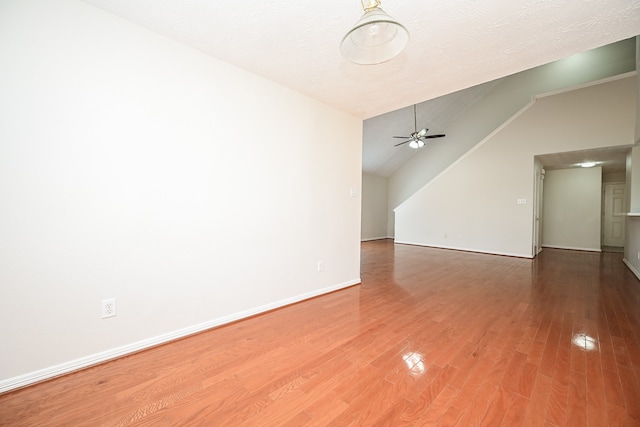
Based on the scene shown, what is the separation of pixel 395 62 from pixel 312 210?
1.72m

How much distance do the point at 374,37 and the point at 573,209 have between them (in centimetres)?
867

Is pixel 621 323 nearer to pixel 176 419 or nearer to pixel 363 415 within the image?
pixel 363 415

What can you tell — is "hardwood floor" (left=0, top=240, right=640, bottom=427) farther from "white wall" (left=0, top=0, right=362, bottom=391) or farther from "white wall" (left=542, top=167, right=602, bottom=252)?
"white wall" (left=542, top=167, right=602, bottom=252)

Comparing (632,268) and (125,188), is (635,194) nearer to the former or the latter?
(632,268)

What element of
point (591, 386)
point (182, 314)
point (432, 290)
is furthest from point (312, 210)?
point (591, 386)

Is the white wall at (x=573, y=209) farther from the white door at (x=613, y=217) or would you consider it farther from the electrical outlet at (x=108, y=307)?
the electrical outlet at (x=108, y=307)

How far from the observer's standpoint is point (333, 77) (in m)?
2.49

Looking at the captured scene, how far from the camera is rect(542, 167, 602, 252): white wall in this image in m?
6.55

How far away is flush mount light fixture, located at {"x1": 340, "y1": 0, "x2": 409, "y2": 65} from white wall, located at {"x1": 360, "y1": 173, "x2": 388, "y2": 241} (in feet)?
25.2

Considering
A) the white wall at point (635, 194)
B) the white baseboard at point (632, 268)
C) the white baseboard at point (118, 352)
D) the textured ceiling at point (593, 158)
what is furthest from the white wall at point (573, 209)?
the white baseboard at point (118, 352)

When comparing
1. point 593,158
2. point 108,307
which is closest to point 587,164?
point 593,158

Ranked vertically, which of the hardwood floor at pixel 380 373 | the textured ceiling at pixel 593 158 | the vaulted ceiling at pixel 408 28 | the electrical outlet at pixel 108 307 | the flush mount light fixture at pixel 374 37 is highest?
the vaulted ceiling at pixel 408 28

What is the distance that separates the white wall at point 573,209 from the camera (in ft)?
21.5

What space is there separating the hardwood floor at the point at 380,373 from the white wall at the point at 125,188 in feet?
0.95
